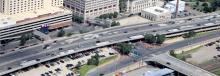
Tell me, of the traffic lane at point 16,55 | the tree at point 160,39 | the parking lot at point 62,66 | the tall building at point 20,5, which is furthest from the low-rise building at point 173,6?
the traffic lane at point 16,55

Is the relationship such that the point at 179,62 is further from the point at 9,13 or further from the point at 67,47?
the point at 9,13

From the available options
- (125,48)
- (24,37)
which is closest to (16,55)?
(24,37)

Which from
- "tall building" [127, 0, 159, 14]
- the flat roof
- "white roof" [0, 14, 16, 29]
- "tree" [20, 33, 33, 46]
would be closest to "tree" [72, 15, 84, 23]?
the flat roof

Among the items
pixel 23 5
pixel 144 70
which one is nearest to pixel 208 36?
pixel 144 70

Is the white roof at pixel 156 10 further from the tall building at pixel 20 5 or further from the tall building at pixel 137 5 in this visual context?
the tall building at pixel 20 5

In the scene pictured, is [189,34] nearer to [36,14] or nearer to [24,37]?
[36,14]

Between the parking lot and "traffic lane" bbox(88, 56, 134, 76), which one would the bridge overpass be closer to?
"traffic lane" bbox(88, 56, 134, 76)
